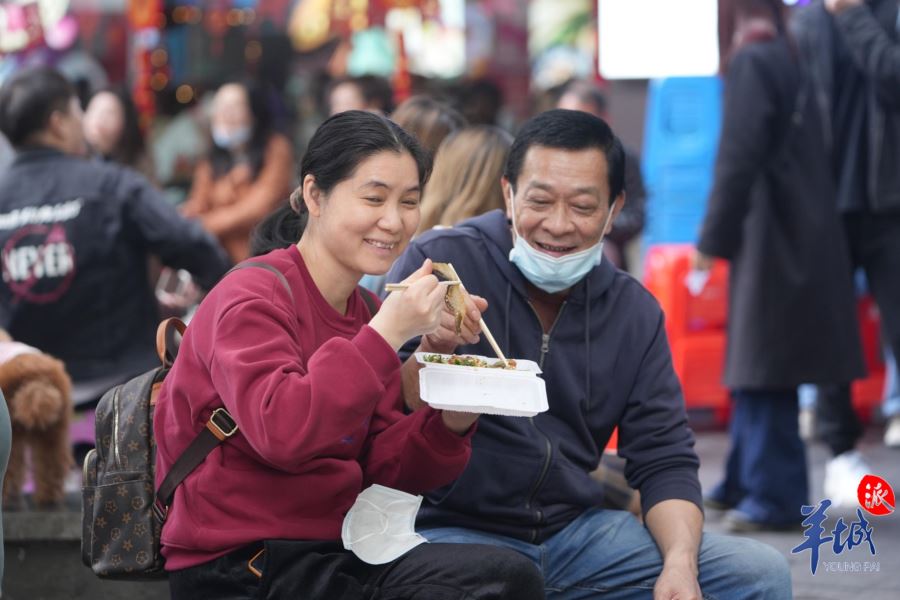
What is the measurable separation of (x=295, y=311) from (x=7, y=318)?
95.7 inches

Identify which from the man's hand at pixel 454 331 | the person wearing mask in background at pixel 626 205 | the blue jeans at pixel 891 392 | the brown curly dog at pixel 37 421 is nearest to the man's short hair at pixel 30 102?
the brown curly dog at pixel 37 421

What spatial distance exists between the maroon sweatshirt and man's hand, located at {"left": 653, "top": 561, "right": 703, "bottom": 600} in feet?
1.72

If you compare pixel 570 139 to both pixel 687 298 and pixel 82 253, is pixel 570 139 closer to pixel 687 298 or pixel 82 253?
pixel 82 253

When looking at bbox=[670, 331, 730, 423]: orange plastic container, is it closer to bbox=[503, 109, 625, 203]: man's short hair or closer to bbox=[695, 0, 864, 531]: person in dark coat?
bbox=[695, 0, 864, 531]: person in dark coat

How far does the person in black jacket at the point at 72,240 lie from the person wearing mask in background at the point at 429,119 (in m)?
0.88

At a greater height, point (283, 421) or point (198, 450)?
point (283, 421)

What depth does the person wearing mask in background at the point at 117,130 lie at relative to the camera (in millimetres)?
7469

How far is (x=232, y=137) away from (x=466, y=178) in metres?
3.50

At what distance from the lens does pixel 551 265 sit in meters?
3.12

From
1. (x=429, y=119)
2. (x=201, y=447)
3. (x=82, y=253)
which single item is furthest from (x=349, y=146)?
(x=82, y=253)

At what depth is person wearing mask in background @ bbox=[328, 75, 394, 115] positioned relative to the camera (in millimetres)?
6781

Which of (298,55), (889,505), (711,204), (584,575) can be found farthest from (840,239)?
(298,55)

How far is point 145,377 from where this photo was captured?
291cm

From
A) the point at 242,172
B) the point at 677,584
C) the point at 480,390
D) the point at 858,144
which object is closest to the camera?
the point at 480,390
